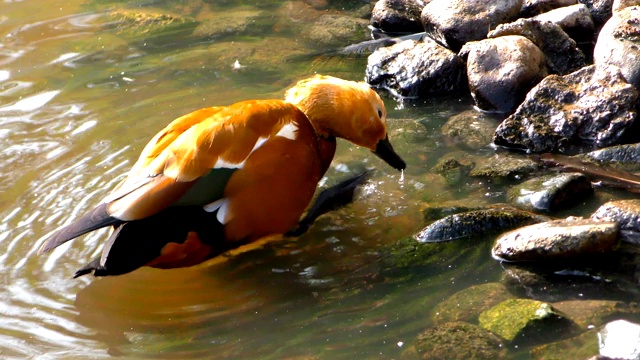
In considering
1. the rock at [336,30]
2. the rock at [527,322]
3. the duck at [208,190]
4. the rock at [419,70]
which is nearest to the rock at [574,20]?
the rock at [419,70]

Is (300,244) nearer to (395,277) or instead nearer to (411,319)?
(395,277)

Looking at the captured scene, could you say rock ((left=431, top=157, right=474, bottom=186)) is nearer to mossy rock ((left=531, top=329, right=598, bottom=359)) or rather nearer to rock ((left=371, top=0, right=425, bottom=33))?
mossy rock ((left=531, top=329, right=598, bottom=359))

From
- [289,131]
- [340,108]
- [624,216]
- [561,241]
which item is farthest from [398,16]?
[561,241]

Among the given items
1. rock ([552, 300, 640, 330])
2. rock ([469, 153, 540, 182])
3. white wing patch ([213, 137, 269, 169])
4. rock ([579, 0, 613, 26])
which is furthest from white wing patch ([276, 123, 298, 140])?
rock ([579, 0, 613, 26])

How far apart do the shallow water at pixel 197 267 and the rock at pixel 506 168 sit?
0.14 m

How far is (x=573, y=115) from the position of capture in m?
5.26

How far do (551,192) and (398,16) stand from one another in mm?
3138

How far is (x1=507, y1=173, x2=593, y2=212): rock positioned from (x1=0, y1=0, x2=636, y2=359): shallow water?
200 mm

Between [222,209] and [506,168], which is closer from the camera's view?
[222,209]

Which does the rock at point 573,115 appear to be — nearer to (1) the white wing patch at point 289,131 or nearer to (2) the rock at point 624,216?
(2) the rock at point 624,216

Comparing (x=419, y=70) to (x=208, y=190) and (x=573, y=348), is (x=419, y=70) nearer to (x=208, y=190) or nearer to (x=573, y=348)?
(x=208, y=190)

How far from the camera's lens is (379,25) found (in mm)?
7379

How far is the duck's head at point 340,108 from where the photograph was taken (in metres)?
4.82

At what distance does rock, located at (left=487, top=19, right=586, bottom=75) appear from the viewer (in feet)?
19.7
